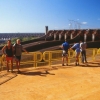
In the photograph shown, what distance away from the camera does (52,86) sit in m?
6.46

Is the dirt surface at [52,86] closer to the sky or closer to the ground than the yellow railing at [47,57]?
closer to the ground

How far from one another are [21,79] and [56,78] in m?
1.38

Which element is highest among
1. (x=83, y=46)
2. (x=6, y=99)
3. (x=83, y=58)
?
(x=83, y=46)

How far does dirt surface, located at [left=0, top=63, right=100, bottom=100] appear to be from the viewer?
554 centimetres

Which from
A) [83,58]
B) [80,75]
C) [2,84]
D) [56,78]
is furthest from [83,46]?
[2,84]

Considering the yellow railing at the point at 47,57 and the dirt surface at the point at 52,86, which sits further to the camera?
the yellow railing at the point at 47,57

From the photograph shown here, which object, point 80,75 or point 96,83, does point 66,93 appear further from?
point 80,75

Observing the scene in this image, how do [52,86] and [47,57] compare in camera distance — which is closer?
[52,86]

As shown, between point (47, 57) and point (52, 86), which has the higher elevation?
point (47, 57)

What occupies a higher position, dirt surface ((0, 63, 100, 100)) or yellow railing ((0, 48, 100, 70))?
yellow railing ((0, 48, 100, 70))

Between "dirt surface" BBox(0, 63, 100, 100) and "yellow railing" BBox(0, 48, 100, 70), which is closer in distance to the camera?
"dirt surface" BBox(0, 63, 100, 100)

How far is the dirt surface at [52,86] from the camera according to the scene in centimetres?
554

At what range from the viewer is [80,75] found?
8055mm

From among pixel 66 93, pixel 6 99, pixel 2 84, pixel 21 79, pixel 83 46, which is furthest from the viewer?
pixel 83 46
